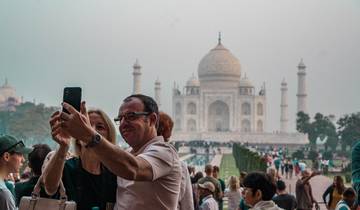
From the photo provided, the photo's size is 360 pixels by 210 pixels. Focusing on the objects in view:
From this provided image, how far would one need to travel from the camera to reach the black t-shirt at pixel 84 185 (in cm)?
A: 220

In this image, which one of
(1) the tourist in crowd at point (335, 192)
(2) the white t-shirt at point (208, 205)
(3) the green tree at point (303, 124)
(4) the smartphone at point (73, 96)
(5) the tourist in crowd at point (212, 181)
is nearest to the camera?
(4) the smartphone at point (73, 96)

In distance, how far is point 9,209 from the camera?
249cm

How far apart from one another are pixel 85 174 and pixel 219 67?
48868 mm

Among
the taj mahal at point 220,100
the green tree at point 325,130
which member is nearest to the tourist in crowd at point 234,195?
the green tree at point 325,130

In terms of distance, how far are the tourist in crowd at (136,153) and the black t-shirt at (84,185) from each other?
12 centimetres

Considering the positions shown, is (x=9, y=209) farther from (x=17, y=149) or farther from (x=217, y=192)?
(x=217, y=192)

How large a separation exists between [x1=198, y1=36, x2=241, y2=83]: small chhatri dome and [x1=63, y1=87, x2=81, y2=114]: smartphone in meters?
48.9

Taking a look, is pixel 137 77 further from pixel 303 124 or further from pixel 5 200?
pixel 5 200

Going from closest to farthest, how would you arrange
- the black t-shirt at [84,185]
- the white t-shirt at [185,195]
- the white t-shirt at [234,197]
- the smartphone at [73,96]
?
the smartphone at [73,96]
the black t-shirt at [84,185]
the white t-shirt at [185,195]
the white t-shirt at [234,197]

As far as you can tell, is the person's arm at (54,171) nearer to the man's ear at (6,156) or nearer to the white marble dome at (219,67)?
the man's ear at (6,156)

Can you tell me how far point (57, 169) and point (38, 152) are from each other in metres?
0.75

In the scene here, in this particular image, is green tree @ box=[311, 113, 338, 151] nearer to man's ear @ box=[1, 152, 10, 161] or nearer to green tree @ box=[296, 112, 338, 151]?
green tree @ box=[296, 112, 338, 151]

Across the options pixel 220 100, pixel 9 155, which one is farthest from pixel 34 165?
pixel 220 100

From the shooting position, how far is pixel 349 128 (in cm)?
3003
